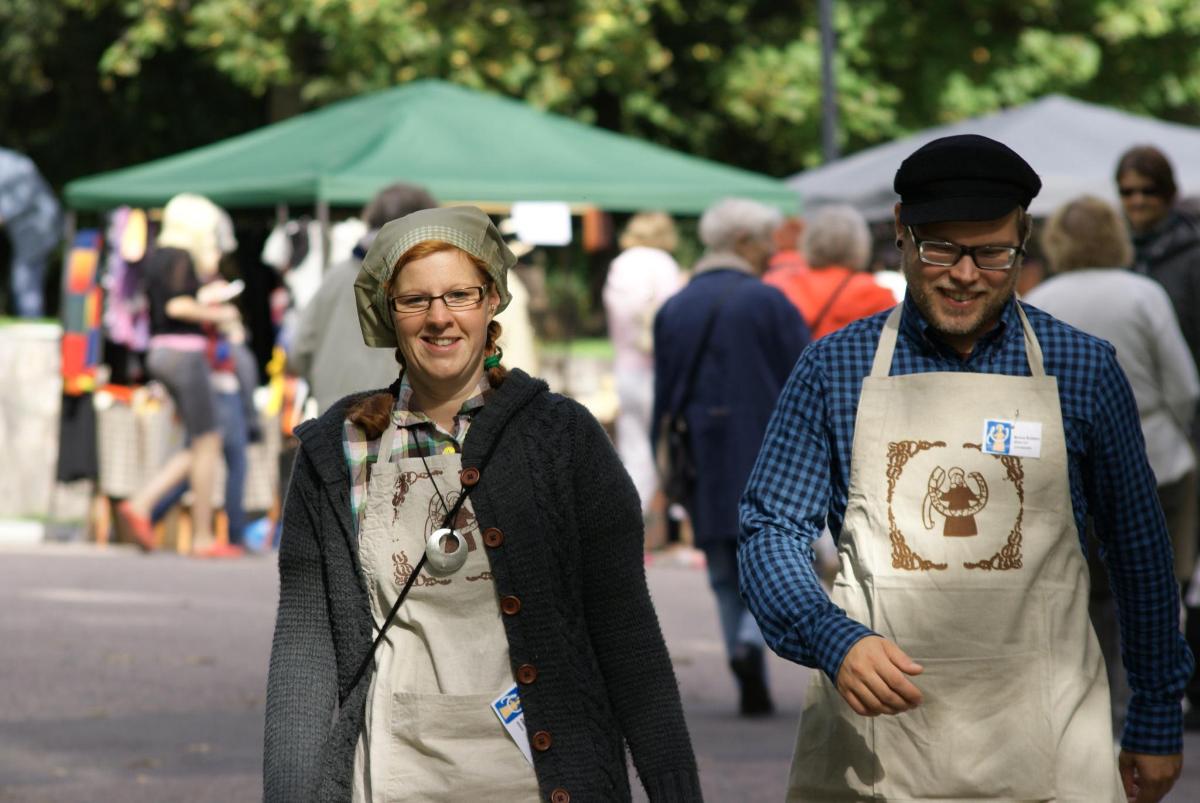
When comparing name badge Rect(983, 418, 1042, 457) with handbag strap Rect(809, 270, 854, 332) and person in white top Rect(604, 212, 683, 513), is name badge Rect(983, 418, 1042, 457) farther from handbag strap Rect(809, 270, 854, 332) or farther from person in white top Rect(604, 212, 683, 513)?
person in white top Rect(604, 212, 683, 513)

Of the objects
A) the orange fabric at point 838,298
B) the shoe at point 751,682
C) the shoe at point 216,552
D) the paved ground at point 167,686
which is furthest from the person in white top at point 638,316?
the shoe at point 751,682

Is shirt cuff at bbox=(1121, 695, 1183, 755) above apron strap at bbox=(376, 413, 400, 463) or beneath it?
beneath

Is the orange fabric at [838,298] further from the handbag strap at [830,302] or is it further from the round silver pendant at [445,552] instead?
the round silver pendant at [445,552]

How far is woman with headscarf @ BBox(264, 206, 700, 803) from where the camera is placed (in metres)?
3.63

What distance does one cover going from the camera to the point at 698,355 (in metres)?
9.24

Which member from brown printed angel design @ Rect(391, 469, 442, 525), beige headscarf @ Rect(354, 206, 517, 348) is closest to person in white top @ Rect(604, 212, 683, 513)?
beige headscarf @ Rect(354, 206, 517, 348)

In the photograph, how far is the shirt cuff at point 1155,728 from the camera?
3896 mm

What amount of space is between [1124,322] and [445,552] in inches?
166

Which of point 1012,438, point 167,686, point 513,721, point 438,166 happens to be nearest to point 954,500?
point 1012,438

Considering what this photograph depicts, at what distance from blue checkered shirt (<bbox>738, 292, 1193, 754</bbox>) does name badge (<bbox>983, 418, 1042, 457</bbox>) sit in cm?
7

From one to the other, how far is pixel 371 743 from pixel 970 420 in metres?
1.06

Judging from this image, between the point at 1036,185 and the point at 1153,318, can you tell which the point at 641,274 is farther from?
the point at 1036,185

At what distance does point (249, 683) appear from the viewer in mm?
9695

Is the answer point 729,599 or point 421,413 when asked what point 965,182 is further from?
point 729,599
